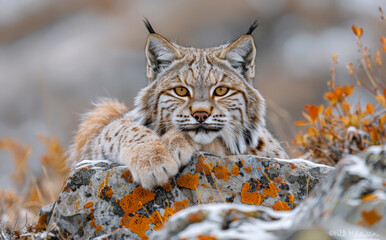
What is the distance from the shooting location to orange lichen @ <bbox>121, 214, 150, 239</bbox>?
118 inches

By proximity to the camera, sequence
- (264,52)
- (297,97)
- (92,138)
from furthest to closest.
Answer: (264,52), (297,97), (92,138)

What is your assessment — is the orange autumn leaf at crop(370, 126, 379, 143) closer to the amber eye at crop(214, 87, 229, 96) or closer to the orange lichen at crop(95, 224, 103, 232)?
the amber eye at crop(214, 87, 229, 96)

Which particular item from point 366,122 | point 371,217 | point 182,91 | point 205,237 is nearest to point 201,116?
point 182,91

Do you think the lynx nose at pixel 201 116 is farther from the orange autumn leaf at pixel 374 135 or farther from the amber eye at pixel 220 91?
the orange autumn leaf at pixel 374 135

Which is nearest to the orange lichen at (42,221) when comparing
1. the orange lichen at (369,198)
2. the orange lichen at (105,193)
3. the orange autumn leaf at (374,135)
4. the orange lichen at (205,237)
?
the orange lichen at (105,193)

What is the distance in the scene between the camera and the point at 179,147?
3357mm

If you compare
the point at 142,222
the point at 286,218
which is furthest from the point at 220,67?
the point at 286,218

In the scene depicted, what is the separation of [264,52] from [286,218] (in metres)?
12.3

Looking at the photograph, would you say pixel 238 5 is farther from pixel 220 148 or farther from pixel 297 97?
pixel 220 148

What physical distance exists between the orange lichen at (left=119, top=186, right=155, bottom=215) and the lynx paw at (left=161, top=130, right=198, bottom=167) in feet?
0.97

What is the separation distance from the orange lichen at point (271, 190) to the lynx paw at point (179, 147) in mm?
562

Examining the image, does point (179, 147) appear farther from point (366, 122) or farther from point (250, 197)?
point (366, 122)

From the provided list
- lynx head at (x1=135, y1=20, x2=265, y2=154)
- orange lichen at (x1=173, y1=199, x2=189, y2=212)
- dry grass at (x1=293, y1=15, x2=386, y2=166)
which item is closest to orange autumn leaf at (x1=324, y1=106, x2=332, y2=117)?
dry grass at (x1=293, y1=15, x2=386, y2=166)

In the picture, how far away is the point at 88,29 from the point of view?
1419cm
